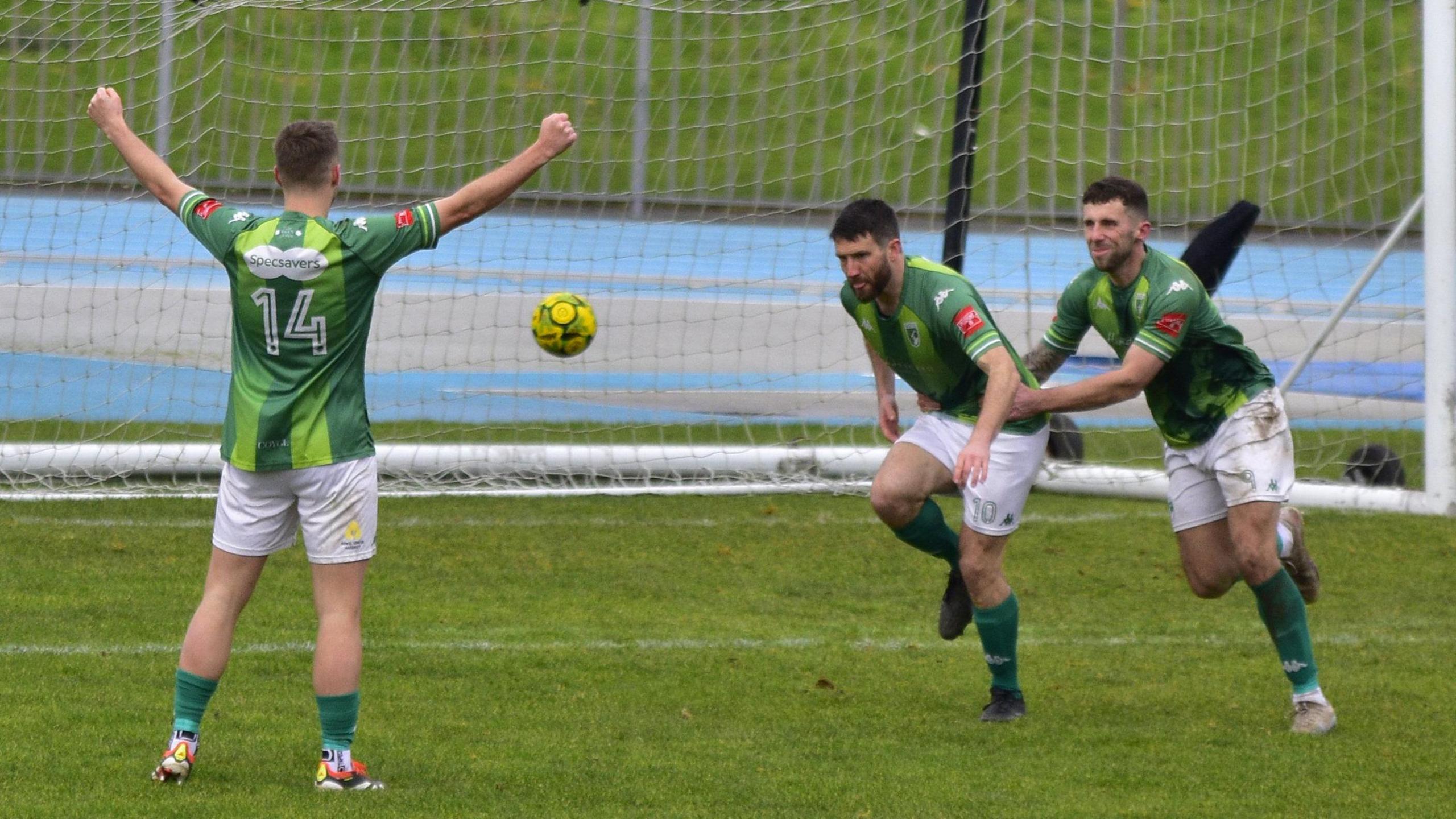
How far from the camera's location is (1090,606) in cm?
787

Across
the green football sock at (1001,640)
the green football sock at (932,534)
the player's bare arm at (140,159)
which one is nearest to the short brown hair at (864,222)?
the green football sock at (932,534)

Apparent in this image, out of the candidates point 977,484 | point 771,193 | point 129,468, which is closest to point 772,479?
point 771,193

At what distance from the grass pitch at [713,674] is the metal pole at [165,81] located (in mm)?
2413

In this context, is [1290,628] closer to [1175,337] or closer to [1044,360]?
[1175,337]

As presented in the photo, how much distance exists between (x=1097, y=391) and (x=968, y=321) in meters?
0.48

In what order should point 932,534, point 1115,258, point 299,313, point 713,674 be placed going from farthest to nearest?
point 713,674 < point 932,534 < point 1115,258 < point 299,313

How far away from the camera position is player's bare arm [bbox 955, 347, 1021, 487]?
5.09 meters

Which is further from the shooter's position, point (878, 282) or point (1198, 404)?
point (1198, 404)

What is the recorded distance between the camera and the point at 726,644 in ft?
22.7

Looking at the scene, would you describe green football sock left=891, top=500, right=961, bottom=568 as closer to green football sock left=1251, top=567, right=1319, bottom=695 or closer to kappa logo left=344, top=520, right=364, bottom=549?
green football sock left=1251, top=567, right=1319, bottom=695

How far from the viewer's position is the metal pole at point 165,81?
979 cm

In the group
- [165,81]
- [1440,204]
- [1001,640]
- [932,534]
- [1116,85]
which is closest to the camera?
[1001,640]

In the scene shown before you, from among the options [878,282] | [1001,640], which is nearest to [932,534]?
[1001,640]

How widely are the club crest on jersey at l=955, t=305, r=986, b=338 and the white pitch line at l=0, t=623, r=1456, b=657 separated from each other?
69.6 inches
